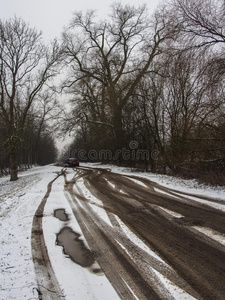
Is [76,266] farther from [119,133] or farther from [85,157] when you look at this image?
[85,157]

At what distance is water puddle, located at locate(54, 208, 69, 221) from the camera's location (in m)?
5.99

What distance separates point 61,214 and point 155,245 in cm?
327

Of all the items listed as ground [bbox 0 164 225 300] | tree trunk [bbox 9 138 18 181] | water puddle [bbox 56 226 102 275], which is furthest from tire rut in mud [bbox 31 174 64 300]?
tree trunk [bbox 9 138 18 181]

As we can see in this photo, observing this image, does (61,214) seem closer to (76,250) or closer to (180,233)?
(76,250)

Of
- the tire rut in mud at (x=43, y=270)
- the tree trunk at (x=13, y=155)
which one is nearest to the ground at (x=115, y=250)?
the tire rut in mud at (x=43, y=270)

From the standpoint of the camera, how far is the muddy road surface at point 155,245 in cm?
299

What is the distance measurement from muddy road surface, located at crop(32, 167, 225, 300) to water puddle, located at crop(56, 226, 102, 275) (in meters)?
0.12

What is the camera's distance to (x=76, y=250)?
4.14m

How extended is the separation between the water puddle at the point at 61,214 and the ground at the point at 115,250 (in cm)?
3

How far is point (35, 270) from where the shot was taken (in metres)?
3.46

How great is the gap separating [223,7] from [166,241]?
24.4 ft

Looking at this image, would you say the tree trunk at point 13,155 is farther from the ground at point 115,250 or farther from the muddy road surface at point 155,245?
the muddy road surface at point 155,245

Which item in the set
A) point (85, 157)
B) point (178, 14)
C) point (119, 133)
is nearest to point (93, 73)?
point (119, 133)

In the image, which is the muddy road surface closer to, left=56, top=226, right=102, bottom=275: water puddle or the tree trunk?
left=56, top=226, right=102, bottom=275: water puddle
